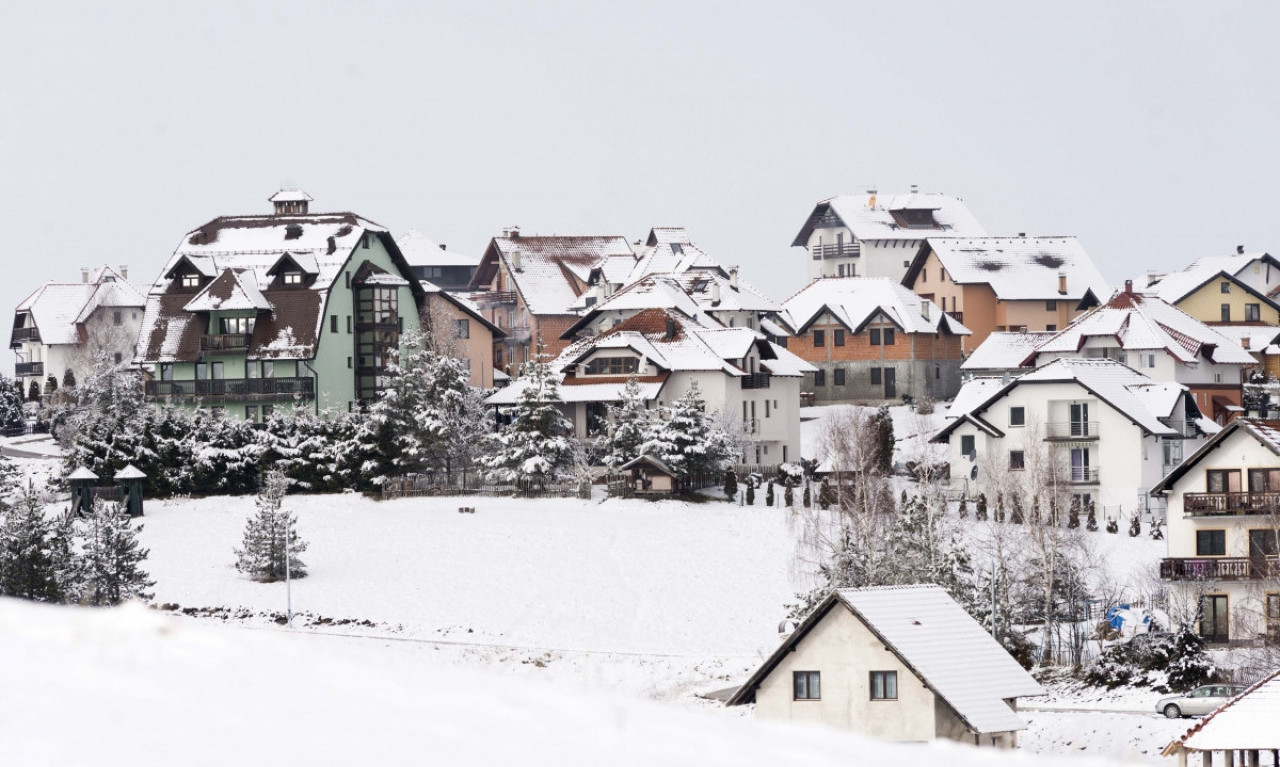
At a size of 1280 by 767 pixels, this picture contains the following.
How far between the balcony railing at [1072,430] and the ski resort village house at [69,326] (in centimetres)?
4654

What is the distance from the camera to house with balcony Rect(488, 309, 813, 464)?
251ft

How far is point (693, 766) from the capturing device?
464 centimetres

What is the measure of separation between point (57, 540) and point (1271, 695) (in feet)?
99.3

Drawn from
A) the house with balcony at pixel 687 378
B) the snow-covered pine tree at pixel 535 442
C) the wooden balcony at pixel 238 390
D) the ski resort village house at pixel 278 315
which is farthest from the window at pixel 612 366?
the wooden balcony at pixel 238 390

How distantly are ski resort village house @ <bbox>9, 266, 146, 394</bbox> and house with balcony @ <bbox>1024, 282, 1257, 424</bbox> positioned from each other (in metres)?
45.4

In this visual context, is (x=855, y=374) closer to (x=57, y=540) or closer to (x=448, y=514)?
(x=448, y=514)

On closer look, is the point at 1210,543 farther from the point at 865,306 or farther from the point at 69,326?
the point at 69,326

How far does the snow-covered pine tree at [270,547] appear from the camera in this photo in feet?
180

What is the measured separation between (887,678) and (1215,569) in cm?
1653

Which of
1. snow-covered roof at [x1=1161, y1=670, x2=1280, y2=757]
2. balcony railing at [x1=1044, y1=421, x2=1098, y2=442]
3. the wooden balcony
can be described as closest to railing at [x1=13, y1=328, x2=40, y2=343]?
the wooden balcony

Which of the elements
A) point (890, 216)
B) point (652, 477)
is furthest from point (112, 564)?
point (890, 216)

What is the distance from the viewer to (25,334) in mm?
104000

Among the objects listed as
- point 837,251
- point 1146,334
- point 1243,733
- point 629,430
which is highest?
point 837,251

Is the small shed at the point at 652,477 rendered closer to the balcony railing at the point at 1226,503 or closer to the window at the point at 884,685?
the balcony railing at the point at 1226,503
